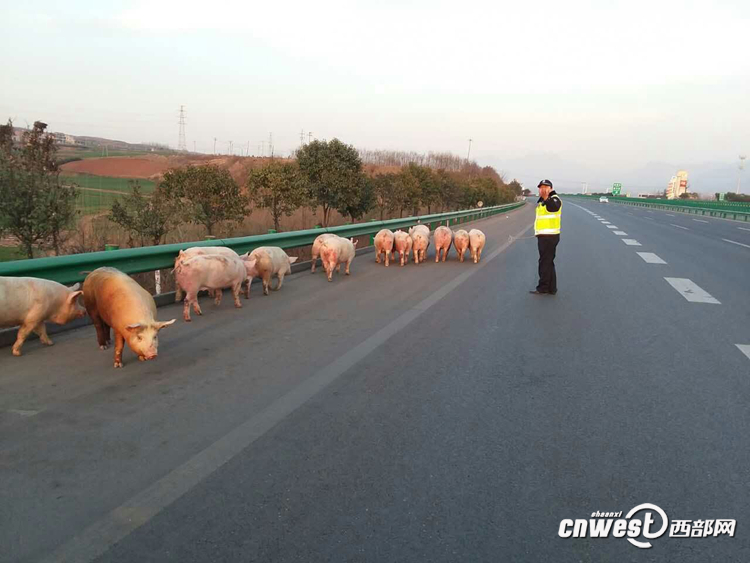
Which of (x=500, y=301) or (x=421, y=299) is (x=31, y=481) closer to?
(x=421, y=299)

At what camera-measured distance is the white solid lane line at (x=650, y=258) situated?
14562 mm

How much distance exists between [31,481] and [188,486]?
886mm

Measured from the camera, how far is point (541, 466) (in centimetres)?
341

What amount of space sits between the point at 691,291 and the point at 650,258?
19.0 feet

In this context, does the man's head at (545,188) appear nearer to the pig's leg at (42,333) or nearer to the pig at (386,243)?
the pig at (386,243)

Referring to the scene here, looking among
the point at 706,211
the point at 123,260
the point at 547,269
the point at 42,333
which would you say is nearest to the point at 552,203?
the point at 547,269

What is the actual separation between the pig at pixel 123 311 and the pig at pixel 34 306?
0.49 meters

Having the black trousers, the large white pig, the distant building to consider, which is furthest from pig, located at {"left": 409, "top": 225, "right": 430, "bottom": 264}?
the distant building

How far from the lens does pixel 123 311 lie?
5152 millimetres

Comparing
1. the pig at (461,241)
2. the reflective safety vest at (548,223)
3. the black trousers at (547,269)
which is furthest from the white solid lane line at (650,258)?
the black trousers at (547,269)

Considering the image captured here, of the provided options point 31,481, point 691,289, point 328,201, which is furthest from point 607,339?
point 328,201

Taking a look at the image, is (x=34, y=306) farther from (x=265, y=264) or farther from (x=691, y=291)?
(x=691, y=291)

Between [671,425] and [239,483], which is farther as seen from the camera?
[671,425]

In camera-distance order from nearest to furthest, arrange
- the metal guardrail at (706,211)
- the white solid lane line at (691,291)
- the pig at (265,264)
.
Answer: the pig at (265,264)
the white solid lane line at (691,291)
the metal guardrail at (706,211)
